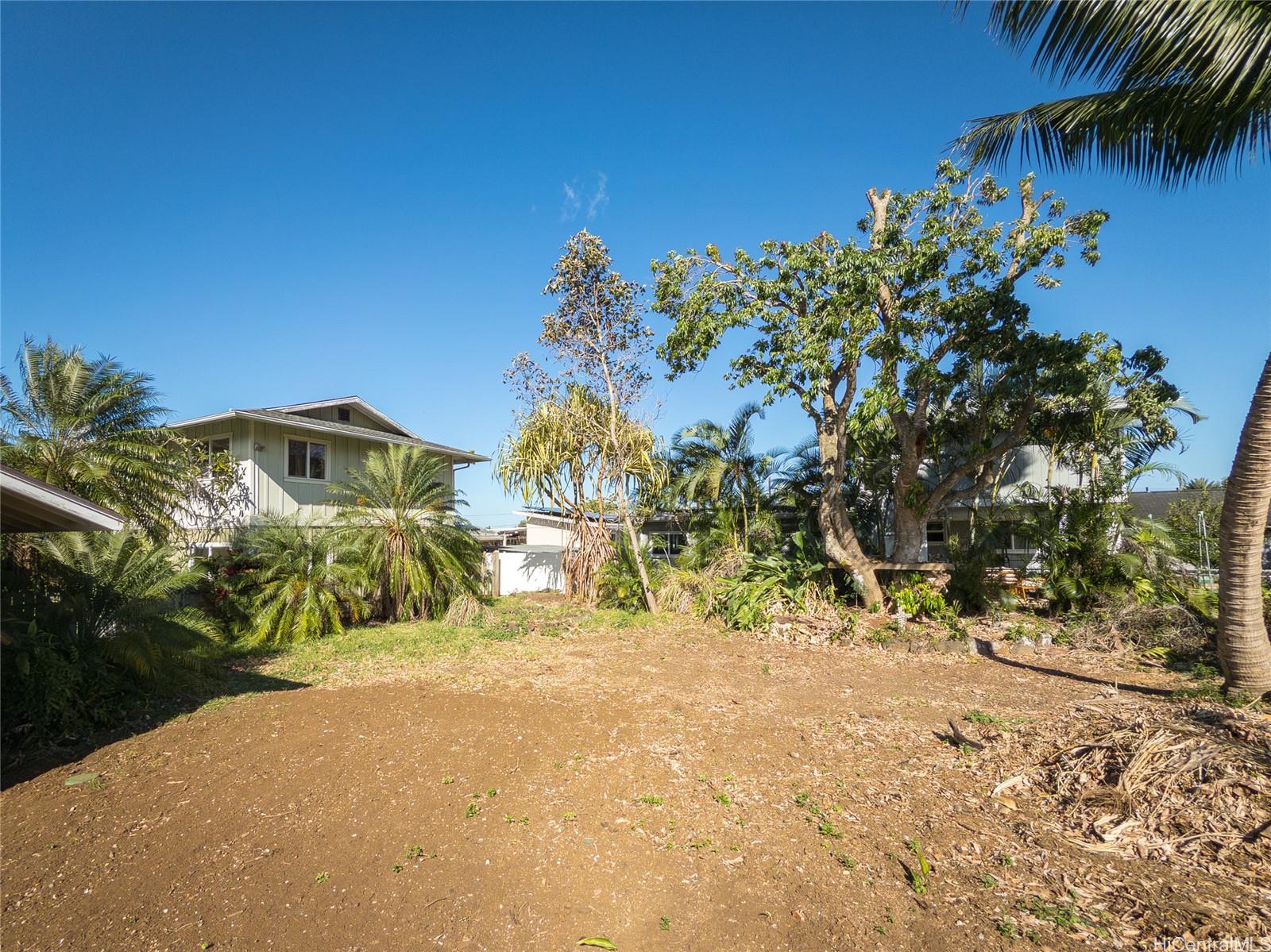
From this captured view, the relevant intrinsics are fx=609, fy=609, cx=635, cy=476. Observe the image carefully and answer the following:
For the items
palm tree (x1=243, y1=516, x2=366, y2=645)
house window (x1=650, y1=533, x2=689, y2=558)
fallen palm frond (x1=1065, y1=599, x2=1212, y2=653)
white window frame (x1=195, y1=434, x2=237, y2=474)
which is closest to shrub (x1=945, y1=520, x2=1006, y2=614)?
fallen palm frond (x1=1065, y1=599, x2=1212, y2=653)

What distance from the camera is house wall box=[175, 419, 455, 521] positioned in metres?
14.9

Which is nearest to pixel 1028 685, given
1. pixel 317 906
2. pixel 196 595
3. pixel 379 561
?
pixel 317 906

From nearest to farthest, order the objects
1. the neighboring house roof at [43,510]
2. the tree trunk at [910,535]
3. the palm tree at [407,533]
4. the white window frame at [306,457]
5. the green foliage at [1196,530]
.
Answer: the neighboring house roof at [43,510] < the green foliage at [1196,530] < the tree trunk at [910,535] < the palm tree at [407,533] < the white window frame at [306,457]

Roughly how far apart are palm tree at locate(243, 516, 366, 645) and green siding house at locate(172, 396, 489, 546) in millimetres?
2609

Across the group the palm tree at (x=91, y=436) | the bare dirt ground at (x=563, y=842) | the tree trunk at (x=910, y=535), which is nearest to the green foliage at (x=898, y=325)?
the tree trunk at (x=910, y=535)

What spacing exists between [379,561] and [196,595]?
3537 mm

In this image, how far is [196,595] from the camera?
12391 mm

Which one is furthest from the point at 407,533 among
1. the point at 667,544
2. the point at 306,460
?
the point at 667,544

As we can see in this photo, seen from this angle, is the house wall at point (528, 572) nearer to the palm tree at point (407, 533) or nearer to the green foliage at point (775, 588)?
the palm tree at point (407, 533)

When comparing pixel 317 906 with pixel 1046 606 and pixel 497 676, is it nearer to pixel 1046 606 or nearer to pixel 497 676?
pixel 497 676

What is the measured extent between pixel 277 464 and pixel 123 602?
30.3ft

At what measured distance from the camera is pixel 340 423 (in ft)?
59.0

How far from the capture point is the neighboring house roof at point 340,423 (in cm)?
1446

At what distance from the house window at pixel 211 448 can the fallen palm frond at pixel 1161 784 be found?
1684cm
